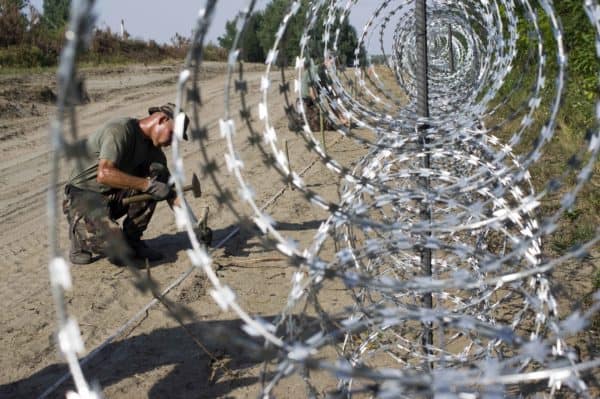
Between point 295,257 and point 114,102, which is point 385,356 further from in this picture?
point 114,102

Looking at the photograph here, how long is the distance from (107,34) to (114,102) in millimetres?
12162

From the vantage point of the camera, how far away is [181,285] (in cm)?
550

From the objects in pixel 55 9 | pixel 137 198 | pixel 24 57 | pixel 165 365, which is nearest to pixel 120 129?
pixel 137 198

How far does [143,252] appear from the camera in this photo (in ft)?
20.1

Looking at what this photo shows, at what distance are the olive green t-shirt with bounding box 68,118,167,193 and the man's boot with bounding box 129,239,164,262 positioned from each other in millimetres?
646

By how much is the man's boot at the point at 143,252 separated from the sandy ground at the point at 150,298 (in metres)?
0.13

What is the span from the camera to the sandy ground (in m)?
3.98

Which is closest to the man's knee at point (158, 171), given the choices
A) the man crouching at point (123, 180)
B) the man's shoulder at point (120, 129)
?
→ the man crouching at point (123, 180)

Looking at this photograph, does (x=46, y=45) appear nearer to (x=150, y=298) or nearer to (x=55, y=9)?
(x=150, y=298)

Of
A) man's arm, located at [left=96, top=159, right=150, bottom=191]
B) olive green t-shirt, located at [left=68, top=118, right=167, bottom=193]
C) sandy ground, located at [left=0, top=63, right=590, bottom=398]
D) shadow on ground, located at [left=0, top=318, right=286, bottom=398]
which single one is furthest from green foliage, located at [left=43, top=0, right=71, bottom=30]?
shadow on ground, located at [left=0, top=318, right=286, bottom=398]

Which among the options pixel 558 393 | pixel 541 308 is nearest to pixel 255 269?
pixel 558 393

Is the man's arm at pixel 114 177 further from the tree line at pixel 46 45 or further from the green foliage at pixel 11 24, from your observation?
the green foliage at pixel 11 24

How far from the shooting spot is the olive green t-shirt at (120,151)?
5.29m

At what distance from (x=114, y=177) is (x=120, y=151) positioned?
0.74 ft
